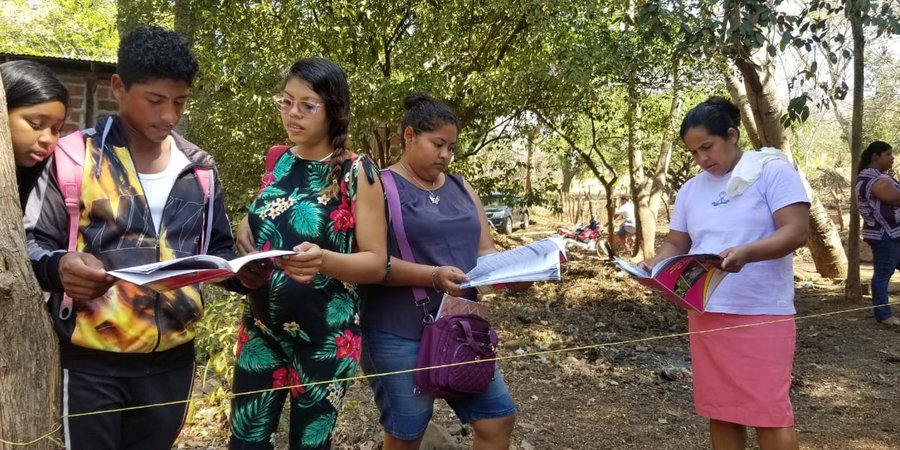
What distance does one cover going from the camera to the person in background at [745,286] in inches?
101

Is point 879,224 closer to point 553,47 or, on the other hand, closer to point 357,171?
point 553,47

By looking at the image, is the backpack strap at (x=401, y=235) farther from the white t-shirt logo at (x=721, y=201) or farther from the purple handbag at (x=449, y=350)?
the white t-shirt logo at (x=721, y=201)

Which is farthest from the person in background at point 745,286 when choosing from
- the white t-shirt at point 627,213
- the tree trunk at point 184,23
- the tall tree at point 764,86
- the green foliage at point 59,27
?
the green foliage at point 59,27

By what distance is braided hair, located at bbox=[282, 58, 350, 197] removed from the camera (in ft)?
7.16

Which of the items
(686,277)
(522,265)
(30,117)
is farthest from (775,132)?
(30,117)

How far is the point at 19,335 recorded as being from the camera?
1.60 m

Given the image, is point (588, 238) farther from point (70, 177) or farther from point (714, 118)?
point (70, 177)

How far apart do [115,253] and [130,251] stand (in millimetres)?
35

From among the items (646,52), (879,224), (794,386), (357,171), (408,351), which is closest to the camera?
(357,171)

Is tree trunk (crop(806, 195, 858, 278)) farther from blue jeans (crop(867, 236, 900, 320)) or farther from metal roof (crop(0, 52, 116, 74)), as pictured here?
metal roof (crop(0, 52, 116, 74))

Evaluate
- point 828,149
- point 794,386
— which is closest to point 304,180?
point 794,386

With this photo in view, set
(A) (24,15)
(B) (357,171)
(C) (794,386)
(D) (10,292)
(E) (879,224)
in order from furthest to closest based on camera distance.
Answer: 1. (A) (24,15)
2. (E) (879,224)
3. (C) (794,386)
4. (B) (357,171)
5. (D) (10,292)

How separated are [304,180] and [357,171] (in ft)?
0.55

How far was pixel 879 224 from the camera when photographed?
6.48 m
